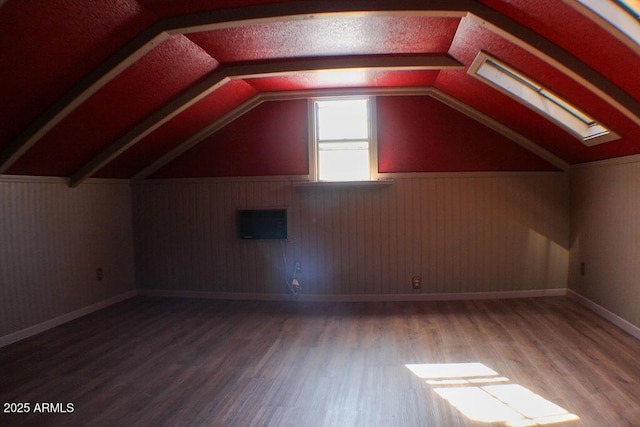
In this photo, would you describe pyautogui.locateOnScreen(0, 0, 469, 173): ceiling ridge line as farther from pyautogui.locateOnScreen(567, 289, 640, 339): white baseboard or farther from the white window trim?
pyautogui.locateOnScreen(567, 289, 640, 339): white baseboard

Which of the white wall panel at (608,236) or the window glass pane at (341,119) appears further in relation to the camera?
the window glass pane at (341,119)

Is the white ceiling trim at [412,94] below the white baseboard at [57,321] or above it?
above

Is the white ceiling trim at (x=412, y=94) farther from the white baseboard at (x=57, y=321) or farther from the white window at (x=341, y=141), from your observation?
the white baseboard at (x=57, y=321)

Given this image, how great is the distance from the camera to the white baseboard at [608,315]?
3741mm

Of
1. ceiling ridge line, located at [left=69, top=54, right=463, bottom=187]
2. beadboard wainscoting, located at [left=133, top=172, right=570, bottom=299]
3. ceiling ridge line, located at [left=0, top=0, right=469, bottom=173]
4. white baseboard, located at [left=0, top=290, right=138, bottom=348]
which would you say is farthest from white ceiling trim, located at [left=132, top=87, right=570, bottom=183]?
white baseboard, located at [left=0, top=290, right=138, bottom=348]

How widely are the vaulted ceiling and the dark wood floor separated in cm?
182

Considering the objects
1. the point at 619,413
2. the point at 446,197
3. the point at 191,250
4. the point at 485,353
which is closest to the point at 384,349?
the point at 485,353

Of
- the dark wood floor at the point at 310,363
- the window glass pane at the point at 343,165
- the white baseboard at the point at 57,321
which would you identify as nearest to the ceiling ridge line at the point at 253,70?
the window glass pane at the point at 343,165

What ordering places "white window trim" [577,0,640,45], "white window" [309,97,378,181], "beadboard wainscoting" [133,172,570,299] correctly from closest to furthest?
"white window trim" [577,0,640,45]
"beadboard wainscoting" [133,172,570,299]
"white window" [309,97,378,181]

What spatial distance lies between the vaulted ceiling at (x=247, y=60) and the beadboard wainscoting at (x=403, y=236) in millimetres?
871

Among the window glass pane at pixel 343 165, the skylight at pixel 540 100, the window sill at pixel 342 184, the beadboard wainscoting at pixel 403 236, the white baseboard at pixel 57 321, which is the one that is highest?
the skylight at pixel 540 100

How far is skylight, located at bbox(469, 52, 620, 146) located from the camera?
12.3 ft

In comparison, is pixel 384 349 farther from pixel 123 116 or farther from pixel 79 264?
pixel 79 264

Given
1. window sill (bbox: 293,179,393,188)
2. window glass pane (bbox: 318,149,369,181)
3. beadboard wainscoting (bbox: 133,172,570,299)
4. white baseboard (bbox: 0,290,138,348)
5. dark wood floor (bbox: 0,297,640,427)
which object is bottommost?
dark wood floor (bbox: 0,297,640,427)
